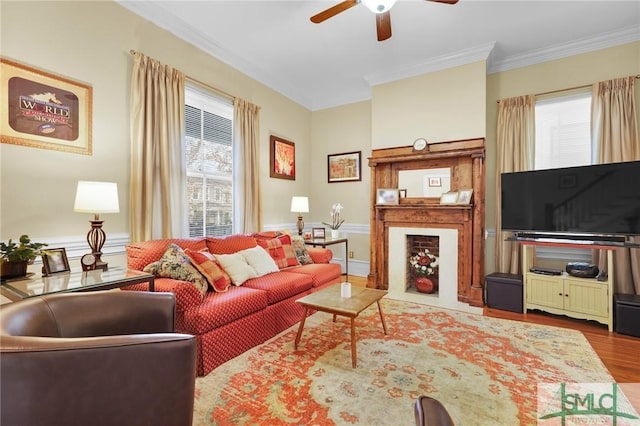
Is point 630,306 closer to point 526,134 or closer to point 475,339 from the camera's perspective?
point 475,339

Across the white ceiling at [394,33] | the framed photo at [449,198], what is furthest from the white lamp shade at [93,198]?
the framed photo at [449,198]

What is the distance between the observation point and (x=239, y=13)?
302cm

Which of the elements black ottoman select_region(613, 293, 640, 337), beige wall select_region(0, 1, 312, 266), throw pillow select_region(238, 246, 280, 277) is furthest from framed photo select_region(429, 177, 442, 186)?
beige wall select_region(0, 1, 312, 266)

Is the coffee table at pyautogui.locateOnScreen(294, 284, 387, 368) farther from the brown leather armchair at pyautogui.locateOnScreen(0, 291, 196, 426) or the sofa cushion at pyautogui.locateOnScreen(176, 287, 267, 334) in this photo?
the brown leather armchair at pyautogui.locateOnScreen(0, 291, 196, 426)

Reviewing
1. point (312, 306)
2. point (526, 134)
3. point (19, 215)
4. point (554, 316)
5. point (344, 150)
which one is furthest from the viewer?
point (344, 150)

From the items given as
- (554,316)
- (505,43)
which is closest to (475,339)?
(554,316)

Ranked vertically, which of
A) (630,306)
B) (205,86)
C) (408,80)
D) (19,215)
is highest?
(408,80)

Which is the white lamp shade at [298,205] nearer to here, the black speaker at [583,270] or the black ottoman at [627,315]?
the black speaker at [583,270]

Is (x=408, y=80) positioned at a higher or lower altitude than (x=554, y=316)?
higher

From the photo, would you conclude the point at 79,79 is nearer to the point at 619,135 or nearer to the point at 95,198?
the point at 95,198

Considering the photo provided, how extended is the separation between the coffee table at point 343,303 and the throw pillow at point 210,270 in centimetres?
71

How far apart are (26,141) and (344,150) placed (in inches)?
164

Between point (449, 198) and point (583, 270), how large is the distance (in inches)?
61.9

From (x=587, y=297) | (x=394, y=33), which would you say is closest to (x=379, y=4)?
(x=394, y=33)
